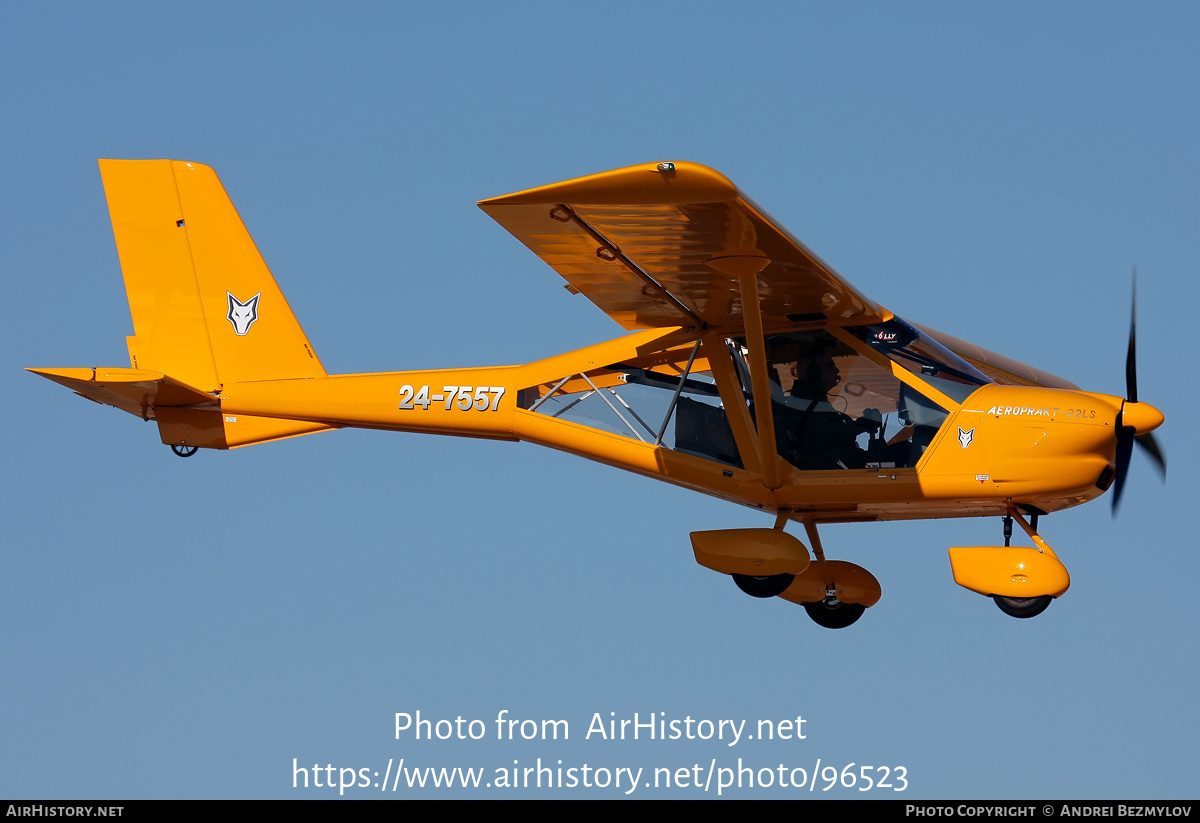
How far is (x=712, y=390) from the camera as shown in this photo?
13.6 m

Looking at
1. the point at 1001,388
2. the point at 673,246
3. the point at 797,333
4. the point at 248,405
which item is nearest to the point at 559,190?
the point at 673,246

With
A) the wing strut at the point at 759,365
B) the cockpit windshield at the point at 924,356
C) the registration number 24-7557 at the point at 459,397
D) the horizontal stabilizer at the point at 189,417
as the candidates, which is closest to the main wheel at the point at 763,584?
the wing strut at the point at 759,365

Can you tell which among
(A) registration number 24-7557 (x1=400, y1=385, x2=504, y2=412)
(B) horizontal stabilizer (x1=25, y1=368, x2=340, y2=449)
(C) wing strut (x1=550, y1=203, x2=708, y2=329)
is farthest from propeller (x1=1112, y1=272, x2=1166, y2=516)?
(B) horizontal stabilizer (x1=25, y1=368, x2=340, y2=449)

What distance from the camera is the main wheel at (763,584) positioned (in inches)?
536

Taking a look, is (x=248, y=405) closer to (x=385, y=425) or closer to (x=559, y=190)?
(x=385, y=425)

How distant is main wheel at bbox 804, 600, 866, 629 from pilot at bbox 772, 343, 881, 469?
194cm

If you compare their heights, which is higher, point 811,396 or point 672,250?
point 672,250

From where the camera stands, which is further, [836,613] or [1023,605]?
[836,613]

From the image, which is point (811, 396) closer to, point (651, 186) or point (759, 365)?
point (759, 365)

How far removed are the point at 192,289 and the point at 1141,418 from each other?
8.94 m

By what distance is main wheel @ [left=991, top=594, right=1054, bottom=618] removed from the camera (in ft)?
40.6

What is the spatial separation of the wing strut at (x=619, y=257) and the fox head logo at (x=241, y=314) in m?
4.32

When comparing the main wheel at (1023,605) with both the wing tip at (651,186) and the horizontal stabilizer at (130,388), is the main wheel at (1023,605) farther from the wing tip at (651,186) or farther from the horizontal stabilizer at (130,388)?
the horizontal stabilizer at (130,388)

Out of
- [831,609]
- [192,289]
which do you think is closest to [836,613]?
[831,609]
